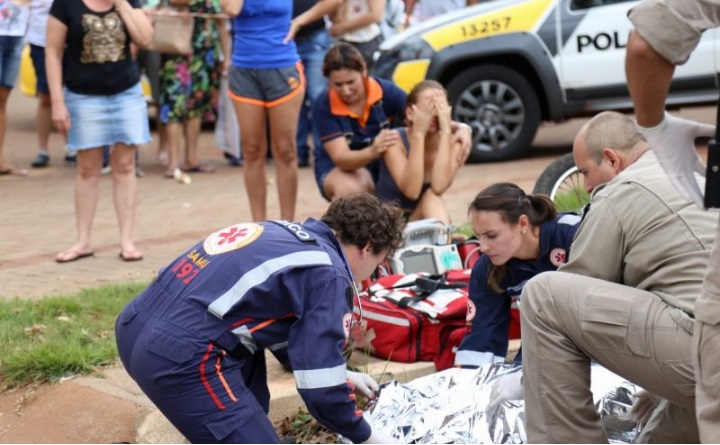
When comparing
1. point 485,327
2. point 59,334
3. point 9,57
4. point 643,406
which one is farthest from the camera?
point 9,57

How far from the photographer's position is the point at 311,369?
11.8 feet

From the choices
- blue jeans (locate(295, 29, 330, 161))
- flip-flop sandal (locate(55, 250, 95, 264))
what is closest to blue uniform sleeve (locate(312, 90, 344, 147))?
→ flip-flop sandal (locate(55, 250, 95, 264))

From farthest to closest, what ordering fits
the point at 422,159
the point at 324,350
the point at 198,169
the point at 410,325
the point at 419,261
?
the point at 198,169, the point at 422,159, the point at 419,261, the point at 410,325, the point at 324,350

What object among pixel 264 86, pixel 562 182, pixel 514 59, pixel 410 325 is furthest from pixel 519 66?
pixel 410 325

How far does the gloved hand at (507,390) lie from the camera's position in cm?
443

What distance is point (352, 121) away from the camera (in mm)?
7055

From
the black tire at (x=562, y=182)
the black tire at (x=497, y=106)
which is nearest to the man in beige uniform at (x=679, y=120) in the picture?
the black tire at (x=562, y=182)

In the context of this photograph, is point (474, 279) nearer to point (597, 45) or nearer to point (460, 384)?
point (460, 384)

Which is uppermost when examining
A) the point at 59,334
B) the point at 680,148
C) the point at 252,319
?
the point at 680,148

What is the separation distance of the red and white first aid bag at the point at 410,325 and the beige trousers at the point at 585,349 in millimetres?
1514

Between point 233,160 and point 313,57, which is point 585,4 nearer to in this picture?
point 313,57

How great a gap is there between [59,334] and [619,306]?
2.90 meters

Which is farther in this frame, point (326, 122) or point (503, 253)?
point (326, 122)

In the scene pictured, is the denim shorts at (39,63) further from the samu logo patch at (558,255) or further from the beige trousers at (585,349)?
the beige trousers at (585,349)
